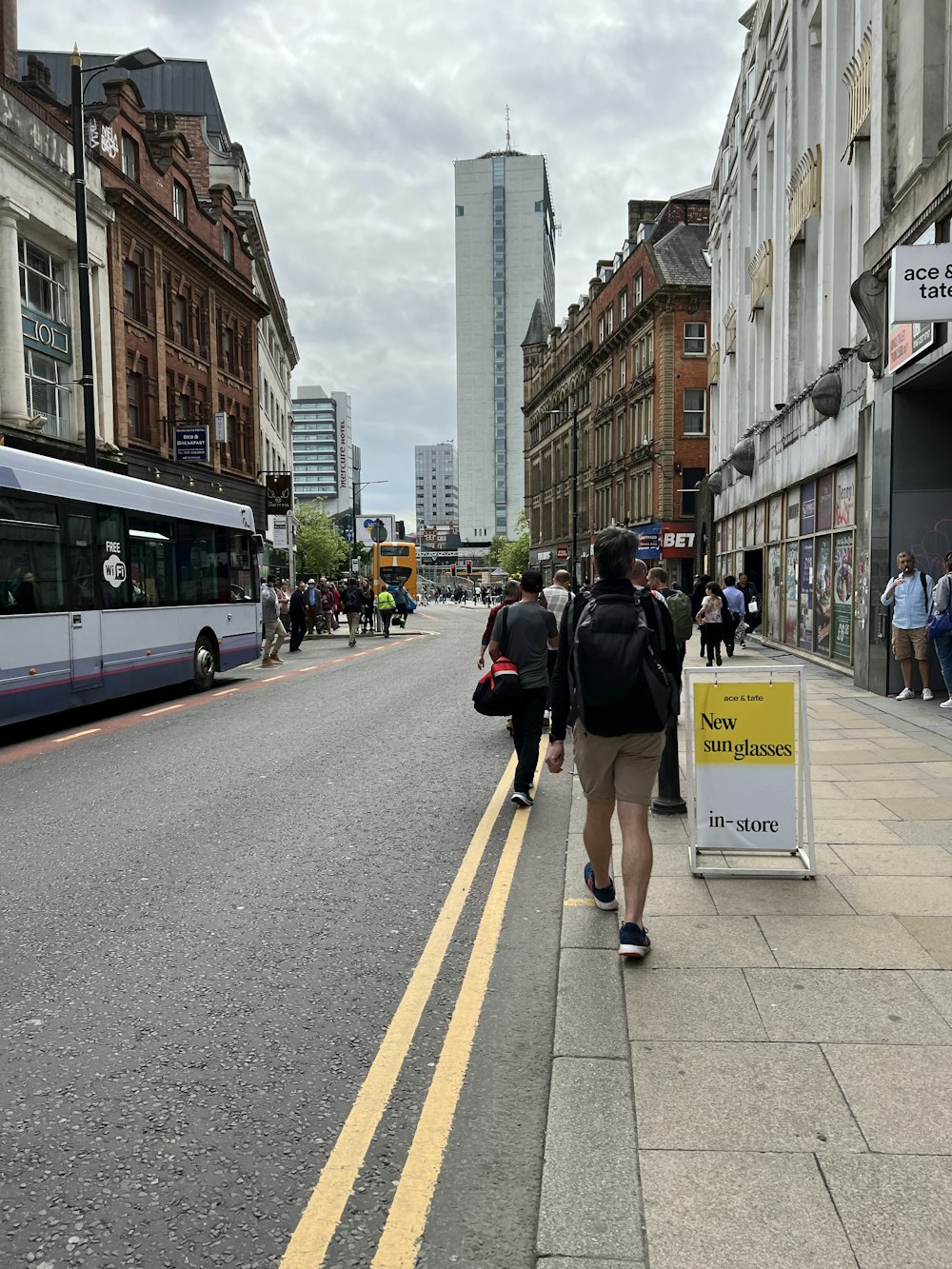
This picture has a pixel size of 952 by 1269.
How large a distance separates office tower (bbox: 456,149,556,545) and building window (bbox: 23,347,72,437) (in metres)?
156

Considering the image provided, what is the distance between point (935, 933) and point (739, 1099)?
75.4 inches

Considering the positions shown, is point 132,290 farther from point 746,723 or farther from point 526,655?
point 746,723

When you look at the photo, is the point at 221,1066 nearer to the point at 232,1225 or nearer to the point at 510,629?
the point at 232,1225

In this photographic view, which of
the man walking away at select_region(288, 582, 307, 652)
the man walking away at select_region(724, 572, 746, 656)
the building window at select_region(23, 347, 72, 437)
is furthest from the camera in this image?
the building window at select_region(23, 347, 72, 437)

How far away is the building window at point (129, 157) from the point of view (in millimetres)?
32531

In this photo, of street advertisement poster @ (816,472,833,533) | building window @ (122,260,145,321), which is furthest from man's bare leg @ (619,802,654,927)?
building window @ (122,260,145,321)

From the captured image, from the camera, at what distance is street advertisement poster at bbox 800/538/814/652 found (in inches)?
757

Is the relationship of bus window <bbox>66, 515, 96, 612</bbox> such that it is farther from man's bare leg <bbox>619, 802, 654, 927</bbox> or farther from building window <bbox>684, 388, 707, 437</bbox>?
building window <bbox>684, 388, 707, 437</bbox>

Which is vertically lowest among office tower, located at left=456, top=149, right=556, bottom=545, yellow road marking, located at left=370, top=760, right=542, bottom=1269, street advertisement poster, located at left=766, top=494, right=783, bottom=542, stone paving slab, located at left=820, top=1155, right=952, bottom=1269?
yellow road marking, located at left=370, top=760, right=542, bottom=1269

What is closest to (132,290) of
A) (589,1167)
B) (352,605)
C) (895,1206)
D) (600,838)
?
(352,605)

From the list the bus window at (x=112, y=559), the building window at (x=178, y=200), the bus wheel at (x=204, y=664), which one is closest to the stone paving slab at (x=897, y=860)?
the bus window at (x=112, y=559)

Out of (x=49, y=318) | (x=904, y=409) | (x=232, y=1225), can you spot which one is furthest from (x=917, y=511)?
(x=49, y=318)

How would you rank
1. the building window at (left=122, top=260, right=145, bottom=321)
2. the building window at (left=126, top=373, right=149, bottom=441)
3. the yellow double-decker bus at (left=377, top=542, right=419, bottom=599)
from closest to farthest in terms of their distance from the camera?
1. the building window at (left=122, top=260, right=145, bottom=321)
2. the building window at (left=126, top=373, right=149, bottom=441)
3. the yellow double-decker bus at (left=377, top=542, right=419, bottom=599)

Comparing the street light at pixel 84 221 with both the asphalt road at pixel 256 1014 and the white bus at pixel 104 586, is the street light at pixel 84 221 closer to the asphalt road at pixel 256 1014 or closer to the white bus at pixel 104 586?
the white bus at pixel 104 586
